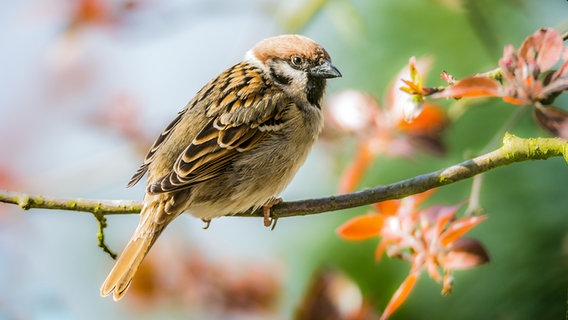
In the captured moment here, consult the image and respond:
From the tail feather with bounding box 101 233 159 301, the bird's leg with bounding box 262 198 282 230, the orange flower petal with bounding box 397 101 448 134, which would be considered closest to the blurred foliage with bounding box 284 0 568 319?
the orange flower petal with bounding box 397 101 448 134

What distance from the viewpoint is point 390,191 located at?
1.94 meters

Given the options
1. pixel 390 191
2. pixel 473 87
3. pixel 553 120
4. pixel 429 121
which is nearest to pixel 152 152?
pixel 429 121

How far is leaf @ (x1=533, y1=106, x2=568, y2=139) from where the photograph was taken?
51.7 inches

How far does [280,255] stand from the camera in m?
3.19

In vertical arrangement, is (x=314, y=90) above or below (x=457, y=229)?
above

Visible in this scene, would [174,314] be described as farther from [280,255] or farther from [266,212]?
[266,212]

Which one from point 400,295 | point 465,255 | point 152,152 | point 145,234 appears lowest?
point 145,234

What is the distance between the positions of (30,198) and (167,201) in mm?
613

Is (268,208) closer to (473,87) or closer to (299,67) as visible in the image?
(299,67)

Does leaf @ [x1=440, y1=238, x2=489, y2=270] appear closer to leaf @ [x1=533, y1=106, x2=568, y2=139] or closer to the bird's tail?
leaf @ [x1=533, y1=106, x2=568, y2=139]

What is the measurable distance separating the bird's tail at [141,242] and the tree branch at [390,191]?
0.24 meters

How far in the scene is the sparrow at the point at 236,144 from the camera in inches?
104

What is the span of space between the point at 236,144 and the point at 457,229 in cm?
118

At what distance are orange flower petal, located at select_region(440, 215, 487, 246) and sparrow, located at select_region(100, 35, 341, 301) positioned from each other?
0.92 meters
